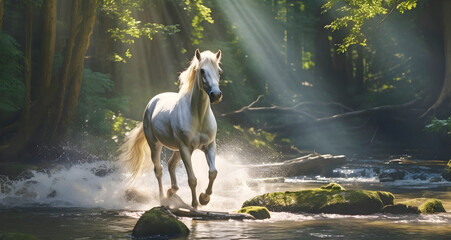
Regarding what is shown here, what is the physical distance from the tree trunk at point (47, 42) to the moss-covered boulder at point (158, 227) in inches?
461

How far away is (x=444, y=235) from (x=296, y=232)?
1970 mm

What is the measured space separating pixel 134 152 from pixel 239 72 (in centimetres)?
2347

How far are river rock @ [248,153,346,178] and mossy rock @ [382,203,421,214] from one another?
876 cm

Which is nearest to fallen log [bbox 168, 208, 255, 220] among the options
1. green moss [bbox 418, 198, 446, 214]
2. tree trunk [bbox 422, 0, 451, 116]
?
green moss [bbox 418, 198, 446, 214]

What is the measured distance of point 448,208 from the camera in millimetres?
12234

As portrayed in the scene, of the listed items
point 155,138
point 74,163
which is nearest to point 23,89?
point 74,163

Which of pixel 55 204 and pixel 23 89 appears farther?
pixel 23 89

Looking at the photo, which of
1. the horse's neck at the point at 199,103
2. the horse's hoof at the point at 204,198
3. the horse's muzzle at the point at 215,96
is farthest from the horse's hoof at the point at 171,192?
the horse's muzzle at the point at 215,96

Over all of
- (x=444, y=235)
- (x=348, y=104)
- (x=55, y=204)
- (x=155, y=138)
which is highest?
(x=348, y=104)

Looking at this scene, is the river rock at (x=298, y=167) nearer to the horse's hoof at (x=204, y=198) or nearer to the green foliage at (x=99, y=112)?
the green foliage at (x=99, y=112)

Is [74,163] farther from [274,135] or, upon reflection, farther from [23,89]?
[274,135]

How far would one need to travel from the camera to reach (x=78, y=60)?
19953 millimetres

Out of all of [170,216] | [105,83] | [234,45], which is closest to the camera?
[170,216]

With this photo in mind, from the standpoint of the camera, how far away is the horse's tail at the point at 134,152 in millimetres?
14328
